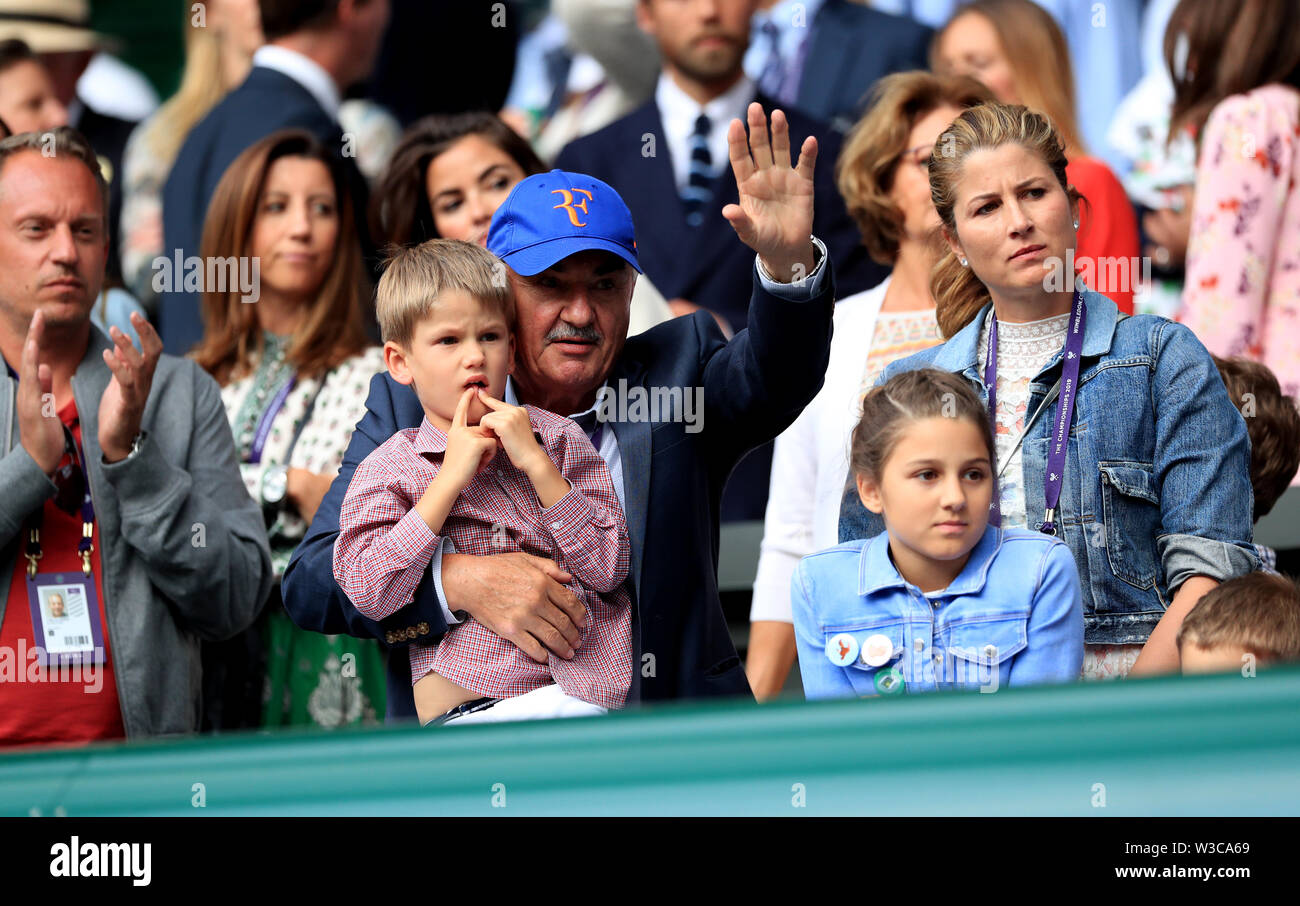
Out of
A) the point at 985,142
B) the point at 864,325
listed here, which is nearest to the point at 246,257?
the point at 864,325

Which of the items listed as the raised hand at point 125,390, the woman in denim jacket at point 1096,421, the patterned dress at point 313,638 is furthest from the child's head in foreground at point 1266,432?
the raised hand at point 125,390

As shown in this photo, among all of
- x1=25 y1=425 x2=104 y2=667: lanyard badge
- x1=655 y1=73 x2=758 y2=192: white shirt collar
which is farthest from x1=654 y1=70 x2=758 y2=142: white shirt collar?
x1=25 y1=425 x2=104 y2=667: lanyard badge

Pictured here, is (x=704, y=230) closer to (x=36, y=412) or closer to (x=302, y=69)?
(x=302, y=69)

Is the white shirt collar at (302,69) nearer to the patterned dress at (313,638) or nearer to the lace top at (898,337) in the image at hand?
the patterned dress at (313,638)

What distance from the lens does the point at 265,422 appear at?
4262 mm

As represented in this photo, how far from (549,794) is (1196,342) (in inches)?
59.0

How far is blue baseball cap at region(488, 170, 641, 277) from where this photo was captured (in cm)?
276

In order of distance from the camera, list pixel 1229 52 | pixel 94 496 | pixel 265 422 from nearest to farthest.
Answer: pixel 94 496 → pixel 265 422 → pixel 1229 52

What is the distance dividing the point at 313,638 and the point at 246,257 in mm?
1133

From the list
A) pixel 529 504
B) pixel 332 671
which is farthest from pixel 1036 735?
pixel 332 671

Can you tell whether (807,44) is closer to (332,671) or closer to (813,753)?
(332,671)

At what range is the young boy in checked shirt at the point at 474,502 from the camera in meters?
2.55

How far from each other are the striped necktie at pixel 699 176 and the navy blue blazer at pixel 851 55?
1.55 feet

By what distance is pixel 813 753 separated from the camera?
1.87m
